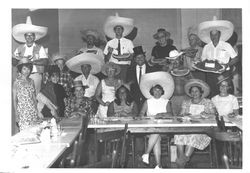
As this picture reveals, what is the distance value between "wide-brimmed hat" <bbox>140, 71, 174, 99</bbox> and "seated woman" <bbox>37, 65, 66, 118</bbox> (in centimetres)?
133

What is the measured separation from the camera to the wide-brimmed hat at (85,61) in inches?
270

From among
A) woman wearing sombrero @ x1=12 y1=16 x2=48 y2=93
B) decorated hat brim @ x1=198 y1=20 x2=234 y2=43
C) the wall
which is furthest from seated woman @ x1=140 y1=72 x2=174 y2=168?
the wall

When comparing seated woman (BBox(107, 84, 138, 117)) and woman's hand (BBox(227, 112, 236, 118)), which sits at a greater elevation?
seated woman (BBox(107, 84, 138, 117))

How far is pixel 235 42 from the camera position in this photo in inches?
286

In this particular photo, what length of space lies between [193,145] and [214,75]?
2.03 meters

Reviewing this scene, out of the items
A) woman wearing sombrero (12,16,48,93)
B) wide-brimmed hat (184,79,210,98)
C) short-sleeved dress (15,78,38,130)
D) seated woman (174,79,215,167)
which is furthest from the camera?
woman wearing sombrero (12,16,48,93)

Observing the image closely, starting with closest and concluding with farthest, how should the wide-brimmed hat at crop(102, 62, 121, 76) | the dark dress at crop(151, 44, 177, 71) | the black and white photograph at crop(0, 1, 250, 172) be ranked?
the black and white photograph at crop(0, 1, 250, 172)
the wide-brimmed hat at crop(102, 62, 121, 76)
the dark dress at crop(151, 44, 177, 71)

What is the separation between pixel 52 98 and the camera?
6324mm

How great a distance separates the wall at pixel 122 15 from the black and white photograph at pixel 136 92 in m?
0.04

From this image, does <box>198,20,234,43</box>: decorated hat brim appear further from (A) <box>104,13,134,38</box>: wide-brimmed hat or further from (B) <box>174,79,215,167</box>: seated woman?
(B) <box>174,79,215,167</box>: seated woman

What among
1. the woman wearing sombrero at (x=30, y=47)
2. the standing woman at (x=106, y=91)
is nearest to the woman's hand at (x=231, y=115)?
the standing woman at (x=106, y=91)

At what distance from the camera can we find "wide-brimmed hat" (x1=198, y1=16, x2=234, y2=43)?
22.7 ft
